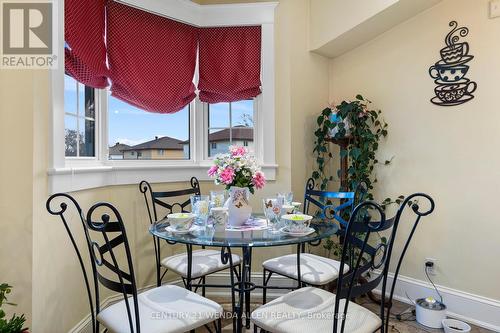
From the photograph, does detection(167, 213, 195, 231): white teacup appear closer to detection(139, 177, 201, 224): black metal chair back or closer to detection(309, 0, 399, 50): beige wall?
detection(139, 177, 201, 224): black metal chair back

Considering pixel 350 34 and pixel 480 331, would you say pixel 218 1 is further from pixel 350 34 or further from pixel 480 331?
pixel 480 331

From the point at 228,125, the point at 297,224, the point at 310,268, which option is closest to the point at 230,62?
the point at 228,125

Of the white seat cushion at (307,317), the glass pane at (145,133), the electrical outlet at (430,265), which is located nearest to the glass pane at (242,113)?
the glass pane at (145,133)

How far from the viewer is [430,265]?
7.91 feet

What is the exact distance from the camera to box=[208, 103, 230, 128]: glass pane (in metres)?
2.84

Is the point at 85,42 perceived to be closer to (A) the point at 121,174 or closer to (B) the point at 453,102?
(A) the point at 121,174

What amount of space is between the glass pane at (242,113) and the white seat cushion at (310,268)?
127 centimetres

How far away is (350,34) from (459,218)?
66.8 inches

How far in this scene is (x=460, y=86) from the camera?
2254 mm

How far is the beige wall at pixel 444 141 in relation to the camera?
7.04ft

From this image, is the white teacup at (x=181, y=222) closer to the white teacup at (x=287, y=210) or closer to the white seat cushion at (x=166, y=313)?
the white seat cushion at (x=166, y=313)

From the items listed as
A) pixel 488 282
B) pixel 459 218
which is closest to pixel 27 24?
pixel 459 218

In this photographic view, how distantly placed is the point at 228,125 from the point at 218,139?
158mm

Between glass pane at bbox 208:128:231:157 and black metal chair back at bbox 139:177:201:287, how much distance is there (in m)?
0.37
